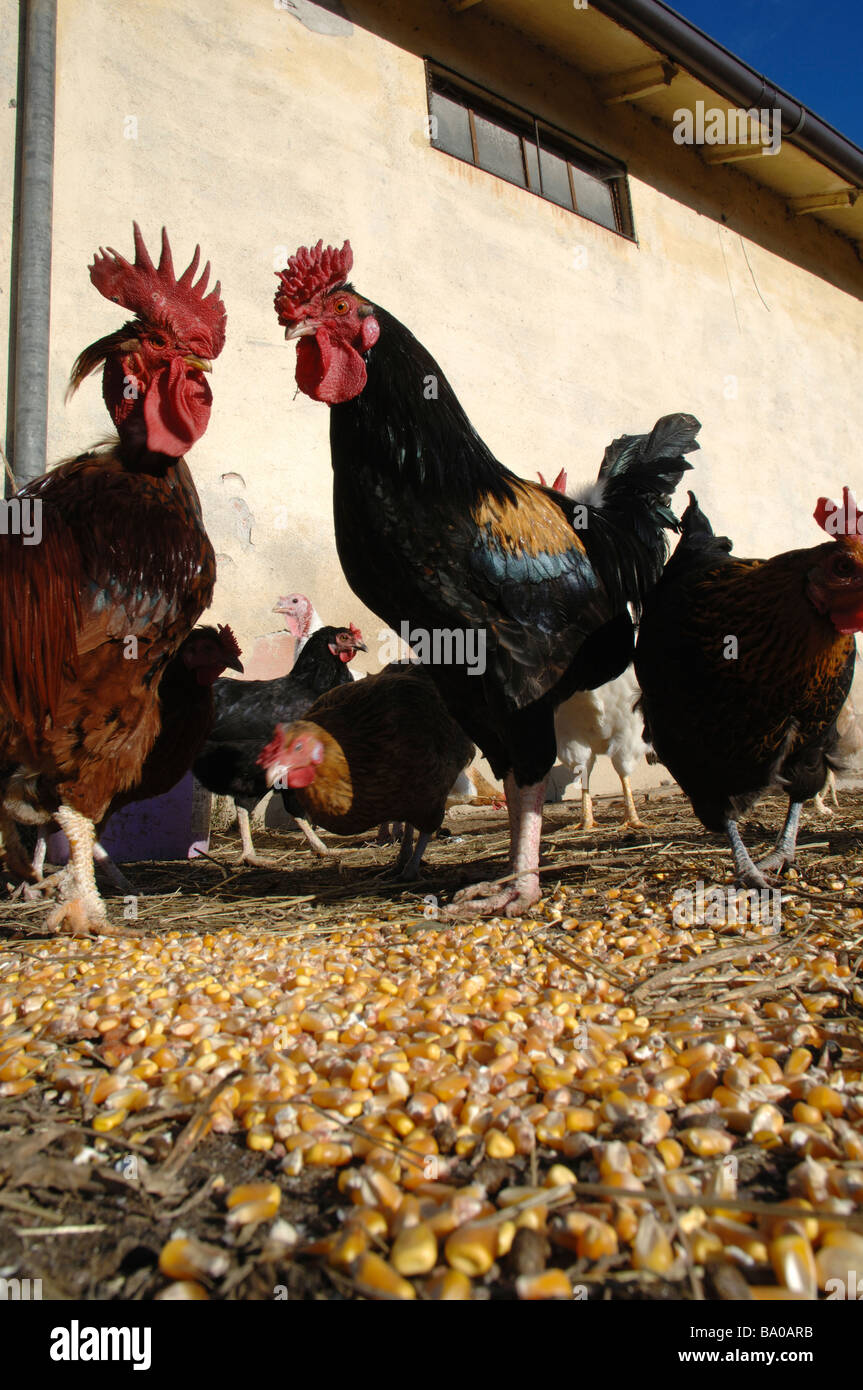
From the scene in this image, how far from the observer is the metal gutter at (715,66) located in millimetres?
7207

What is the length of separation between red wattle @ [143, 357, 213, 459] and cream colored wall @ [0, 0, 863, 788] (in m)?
2.56

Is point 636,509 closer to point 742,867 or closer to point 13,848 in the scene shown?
point 742,867

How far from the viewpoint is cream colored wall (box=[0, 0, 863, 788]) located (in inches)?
227

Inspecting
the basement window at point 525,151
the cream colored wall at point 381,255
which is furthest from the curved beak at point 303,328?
the basement window at point 525,151

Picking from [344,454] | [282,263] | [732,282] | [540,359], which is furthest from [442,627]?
[732,282]

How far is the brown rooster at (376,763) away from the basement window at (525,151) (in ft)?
21.8

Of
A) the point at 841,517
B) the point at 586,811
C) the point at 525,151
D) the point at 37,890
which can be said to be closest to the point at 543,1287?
the point at 841,517

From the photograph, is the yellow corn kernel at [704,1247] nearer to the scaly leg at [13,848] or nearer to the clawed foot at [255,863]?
the scaly leg at [13,848]

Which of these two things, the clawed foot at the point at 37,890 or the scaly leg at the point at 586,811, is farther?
the scaly leg at the point at 586,811

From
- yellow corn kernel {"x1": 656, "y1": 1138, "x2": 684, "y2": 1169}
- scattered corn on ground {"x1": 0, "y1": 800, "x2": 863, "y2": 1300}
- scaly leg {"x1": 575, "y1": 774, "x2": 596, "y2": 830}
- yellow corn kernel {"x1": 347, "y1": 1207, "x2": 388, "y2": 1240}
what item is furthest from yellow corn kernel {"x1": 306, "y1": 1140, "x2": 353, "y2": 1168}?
scaly leg {"x1": 575, "y1": 774, "x2": 596, "y2": 830}

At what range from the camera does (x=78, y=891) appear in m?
2.69

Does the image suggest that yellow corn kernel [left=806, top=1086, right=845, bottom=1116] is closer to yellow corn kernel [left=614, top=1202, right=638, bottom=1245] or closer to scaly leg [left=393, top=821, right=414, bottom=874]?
yellow corn kernel [left=614, top=1202, right=638, bottom=1245]

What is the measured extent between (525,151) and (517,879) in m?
8.53
